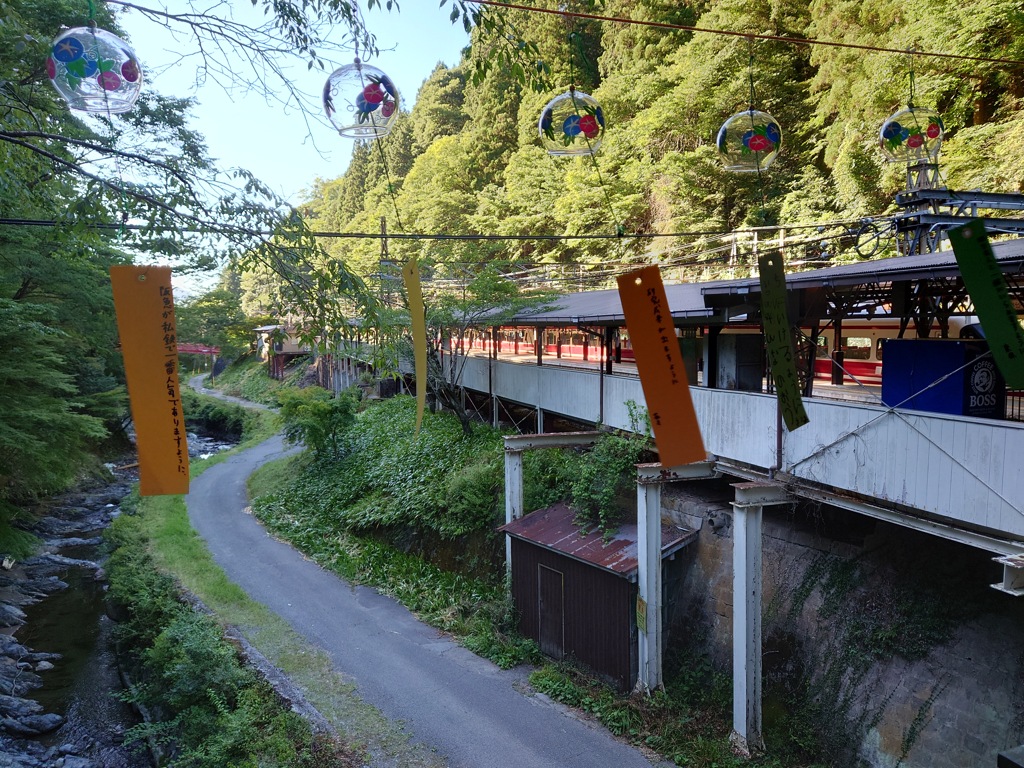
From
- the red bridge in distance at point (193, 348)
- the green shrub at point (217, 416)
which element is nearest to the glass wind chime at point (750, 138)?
the red bridge in distance at point (193, 348)

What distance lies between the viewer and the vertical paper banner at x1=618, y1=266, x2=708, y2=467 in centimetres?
460

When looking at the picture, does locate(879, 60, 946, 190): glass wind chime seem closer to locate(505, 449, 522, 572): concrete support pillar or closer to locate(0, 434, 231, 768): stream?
locate(505, 449, 522, 572): concrete support pillar

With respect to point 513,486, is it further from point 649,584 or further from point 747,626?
point 747,626

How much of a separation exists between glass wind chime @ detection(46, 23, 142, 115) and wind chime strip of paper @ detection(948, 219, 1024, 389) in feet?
18.0

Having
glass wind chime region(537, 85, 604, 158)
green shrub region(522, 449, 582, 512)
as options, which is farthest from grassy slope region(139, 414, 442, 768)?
glass wind chime region(537, 85, 604, 158)

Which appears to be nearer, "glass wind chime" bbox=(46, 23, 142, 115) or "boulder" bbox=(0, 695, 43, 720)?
"glass wind chime" bbox=(46, 23, 142, 115)

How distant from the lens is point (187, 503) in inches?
786

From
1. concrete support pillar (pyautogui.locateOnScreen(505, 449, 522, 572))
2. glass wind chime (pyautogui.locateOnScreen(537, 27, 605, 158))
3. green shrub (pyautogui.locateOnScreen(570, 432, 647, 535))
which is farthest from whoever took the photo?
concrete support pillar (pyautogui.locateOnScreen(505, 449, 522, 572))

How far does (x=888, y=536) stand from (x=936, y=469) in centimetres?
255

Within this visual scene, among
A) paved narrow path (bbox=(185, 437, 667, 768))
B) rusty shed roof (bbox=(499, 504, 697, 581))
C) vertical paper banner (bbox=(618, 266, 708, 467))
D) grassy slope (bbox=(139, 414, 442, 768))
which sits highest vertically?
vertical paper banner (bbox=(618, 266, 708, 467))

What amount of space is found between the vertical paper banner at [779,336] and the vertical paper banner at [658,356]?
67cm

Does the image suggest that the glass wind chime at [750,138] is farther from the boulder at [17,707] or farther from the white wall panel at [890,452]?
the boulder at [17,707]

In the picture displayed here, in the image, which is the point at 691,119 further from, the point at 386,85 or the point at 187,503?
the point at 187,503

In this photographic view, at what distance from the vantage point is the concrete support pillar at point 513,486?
11508mm
